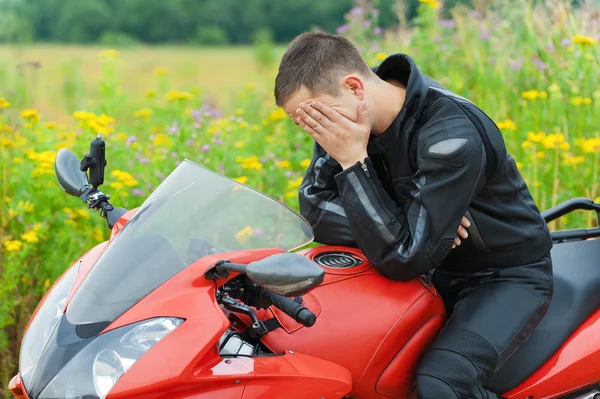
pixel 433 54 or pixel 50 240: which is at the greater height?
pixel 433 54

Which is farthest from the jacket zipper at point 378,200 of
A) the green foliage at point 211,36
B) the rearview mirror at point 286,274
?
the green foliage at point 211,36

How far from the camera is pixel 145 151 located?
13.9ft

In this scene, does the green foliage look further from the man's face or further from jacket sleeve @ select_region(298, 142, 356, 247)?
the man's face

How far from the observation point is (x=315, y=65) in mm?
2195

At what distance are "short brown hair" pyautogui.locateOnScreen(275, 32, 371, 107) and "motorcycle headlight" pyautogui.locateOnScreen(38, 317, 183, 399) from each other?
85 cm

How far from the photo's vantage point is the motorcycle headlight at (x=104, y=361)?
5.19 ft

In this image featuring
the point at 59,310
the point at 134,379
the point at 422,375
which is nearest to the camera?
the point at 134,379

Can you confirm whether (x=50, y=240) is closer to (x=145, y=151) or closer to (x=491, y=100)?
(x=145, y=151)

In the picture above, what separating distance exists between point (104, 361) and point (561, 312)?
4.71 feet

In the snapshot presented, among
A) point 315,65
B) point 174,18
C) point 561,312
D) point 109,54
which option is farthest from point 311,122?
point 174,18

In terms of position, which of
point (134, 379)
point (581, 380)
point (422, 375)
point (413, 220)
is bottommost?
point (581, 380)

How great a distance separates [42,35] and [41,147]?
27936 mm

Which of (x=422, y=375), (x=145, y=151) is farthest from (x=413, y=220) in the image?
(x=145, y=151)

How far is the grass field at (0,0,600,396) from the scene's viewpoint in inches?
137
